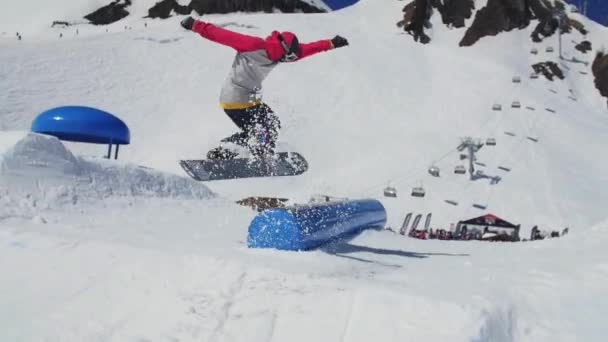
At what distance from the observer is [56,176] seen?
7250mm

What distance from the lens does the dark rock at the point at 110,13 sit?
6606cm

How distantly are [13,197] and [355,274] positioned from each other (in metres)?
4.06

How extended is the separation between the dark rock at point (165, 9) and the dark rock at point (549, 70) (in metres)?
38.0

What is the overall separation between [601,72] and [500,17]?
350 inches

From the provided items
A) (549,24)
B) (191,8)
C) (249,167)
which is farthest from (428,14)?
(249,167)

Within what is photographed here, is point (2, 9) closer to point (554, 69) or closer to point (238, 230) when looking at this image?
point (554, 69)

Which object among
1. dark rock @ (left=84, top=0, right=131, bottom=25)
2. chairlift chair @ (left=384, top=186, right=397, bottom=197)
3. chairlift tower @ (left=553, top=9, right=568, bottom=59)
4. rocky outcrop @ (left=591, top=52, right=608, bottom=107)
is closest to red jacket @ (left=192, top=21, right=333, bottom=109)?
chairlift chair @ (left=384, top=186, right=397, bottom=197)

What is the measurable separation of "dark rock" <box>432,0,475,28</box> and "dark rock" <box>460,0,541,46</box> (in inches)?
36.9

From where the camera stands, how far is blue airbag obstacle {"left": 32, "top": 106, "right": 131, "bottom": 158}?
11258 millimetres

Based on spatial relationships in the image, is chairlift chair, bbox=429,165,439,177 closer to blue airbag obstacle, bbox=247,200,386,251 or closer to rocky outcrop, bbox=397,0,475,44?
blue airbag obstacle, bbox=247,200,386,251

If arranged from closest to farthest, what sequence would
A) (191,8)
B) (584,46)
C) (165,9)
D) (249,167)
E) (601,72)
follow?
(249,167) → (601,72) → (584,46) → (191,8) → (165,9)

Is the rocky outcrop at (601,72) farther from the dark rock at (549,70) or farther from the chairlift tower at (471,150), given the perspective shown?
the chairlift tower at (471,150)

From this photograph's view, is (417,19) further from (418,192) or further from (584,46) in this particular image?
(418,192)

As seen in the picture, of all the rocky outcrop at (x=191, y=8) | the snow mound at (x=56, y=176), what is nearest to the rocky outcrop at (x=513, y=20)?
the rocky outcrop at (x=191, y=8)
